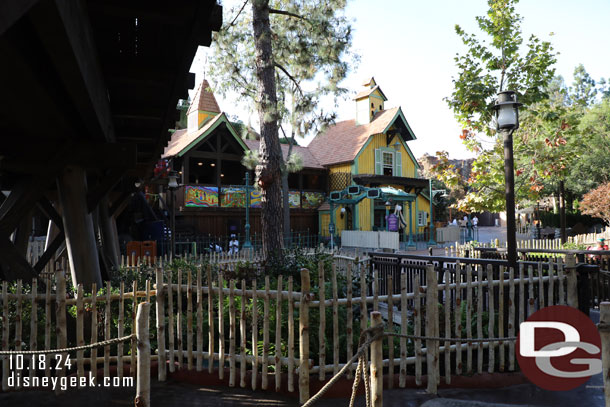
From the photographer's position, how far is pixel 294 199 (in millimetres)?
26234

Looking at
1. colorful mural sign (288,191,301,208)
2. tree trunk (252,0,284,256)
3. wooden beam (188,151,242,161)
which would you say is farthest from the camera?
colorful mural sign (288,191,301,208)

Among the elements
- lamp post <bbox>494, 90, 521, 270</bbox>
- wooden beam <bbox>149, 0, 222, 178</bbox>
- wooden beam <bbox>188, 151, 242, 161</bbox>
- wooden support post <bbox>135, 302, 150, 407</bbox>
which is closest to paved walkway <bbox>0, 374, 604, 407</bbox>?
wooden support post <bbox>135, 302, 150, 407</bbox>

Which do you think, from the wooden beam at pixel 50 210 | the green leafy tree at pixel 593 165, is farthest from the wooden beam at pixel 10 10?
the green leafy tree at pixel 593 165

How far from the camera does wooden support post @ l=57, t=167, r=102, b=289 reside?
5.69 m

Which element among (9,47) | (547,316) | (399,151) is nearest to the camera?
(9,47)

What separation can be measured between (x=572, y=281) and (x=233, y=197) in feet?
63.0

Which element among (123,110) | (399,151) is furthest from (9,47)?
(399,151)

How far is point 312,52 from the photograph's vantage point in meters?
11.7

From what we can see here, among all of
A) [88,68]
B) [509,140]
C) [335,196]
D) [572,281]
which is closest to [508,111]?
[509,140]

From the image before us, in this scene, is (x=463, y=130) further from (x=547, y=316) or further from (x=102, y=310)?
(x=102, y=310)

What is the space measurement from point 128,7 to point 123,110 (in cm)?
304

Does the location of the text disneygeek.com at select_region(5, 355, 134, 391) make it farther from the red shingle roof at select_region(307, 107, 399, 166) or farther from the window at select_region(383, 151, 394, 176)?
the window at select_region(383, 151, 394, 176)

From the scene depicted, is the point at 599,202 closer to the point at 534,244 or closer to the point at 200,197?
the point at 534,244

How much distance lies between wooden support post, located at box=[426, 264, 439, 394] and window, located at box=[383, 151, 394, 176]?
84.6 ft
